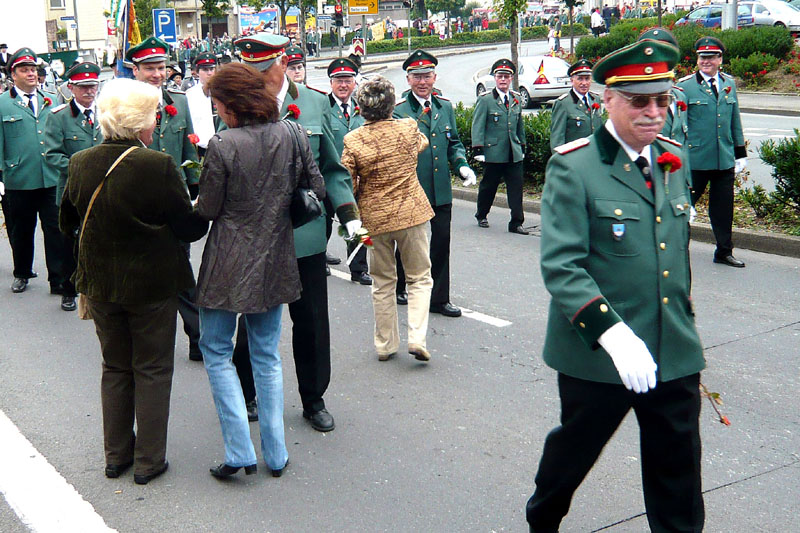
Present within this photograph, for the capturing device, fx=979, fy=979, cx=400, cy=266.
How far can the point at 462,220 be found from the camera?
1191cm

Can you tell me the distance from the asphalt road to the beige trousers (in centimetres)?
20

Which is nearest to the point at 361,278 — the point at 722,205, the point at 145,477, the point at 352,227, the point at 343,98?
the point at 343,98

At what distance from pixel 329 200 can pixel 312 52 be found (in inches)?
2270

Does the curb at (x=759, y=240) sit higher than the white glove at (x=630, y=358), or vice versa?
the white glove at (x=630, y=358)

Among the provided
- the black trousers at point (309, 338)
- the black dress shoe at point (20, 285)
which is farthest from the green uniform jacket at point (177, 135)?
the black dress shoe at point (20, 285)

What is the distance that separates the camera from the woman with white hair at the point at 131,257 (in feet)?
14.3

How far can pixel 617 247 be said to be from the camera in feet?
10.7

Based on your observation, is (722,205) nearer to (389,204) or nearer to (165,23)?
(389,204)

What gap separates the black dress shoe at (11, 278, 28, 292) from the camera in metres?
8.89

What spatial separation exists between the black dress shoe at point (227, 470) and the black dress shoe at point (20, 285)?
16.4 ft

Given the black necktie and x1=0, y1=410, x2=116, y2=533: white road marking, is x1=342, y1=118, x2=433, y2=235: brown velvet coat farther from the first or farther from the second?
the black necktie

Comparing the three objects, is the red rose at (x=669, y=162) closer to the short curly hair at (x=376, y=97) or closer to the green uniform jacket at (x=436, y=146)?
the short curly hair at (x=376, y=97)

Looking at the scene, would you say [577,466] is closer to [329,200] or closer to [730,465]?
[730,465]

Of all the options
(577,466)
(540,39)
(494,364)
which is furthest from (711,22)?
(577,466)
